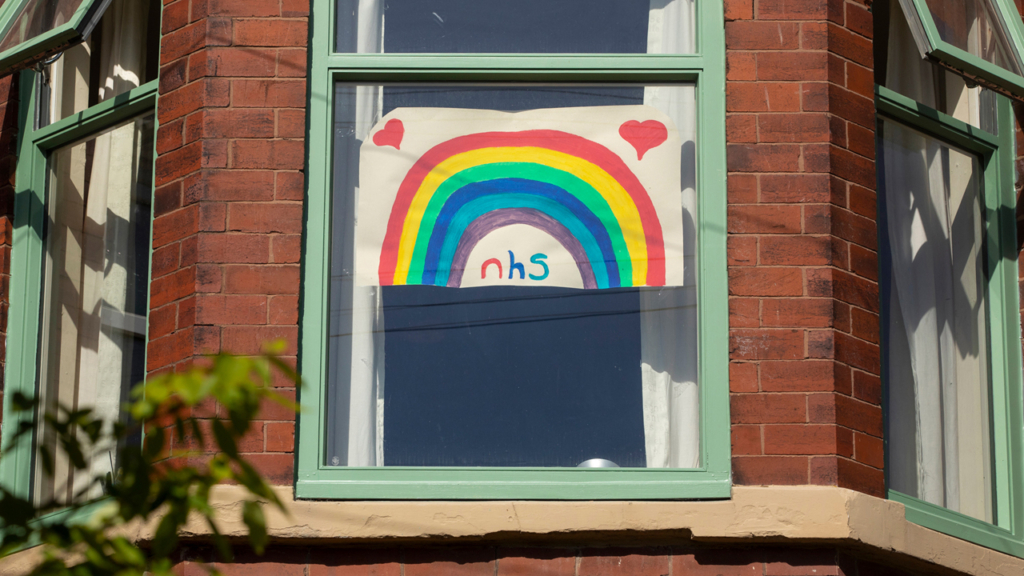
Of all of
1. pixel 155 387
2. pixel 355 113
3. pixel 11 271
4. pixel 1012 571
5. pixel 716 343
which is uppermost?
pixel 355 113

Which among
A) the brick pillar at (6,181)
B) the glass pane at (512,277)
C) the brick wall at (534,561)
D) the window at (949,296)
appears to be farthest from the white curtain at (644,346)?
the brick pillar at (6,181)

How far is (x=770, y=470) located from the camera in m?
4.64

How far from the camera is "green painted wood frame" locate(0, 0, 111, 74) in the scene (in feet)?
17.1

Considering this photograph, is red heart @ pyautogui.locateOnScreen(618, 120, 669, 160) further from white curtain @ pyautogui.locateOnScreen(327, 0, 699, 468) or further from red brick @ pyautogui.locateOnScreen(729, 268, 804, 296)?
red brick @ pyautogui.locateOnScreen(729, 268, 804, 296)

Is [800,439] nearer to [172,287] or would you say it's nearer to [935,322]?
[935,322]

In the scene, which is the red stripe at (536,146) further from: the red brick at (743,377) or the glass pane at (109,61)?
the glass pane at (109,61)

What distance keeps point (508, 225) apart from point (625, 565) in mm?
1292

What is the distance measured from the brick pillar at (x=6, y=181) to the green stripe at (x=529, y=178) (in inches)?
69.5

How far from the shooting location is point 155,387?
6.70 feet

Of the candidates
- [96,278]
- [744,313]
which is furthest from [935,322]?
[96,278]

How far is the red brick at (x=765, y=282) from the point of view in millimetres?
4824

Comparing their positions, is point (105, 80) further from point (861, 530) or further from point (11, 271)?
point (861, 530)

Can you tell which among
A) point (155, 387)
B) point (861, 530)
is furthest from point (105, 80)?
point (155, 387)

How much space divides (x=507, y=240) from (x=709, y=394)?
3.00 ft
